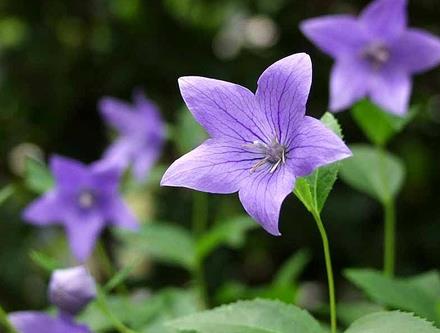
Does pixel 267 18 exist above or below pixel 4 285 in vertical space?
above

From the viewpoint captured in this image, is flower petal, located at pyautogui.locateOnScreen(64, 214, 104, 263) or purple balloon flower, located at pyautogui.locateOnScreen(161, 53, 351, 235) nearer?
purple balloon flower, located at pyautogui.locateOnScreen(161, 53, 351, 235)

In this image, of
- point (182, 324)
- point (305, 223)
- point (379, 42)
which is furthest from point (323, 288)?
point (182, 324)

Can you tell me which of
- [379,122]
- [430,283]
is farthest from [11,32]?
[430,283]

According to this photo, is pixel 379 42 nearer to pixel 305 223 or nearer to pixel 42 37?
pixel 305 223

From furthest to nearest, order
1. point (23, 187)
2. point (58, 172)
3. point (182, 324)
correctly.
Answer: point (23, 187) → point (58, 172) → point (182, 324)

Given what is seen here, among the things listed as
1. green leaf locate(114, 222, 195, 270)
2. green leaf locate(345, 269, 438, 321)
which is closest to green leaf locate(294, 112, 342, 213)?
green leaf locate(345, 269, 438, 321)

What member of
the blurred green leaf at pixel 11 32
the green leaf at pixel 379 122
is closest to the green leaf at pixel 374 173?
the green leaf at pixel 379 122

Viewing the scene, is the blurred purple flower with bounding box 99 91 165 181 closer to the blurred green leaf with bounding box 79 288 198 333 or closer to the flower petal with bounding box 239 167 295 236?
the blurred green leaf with bounding box 79 288 198 333

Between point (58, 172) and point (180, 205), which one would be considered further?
point (180, 205)
